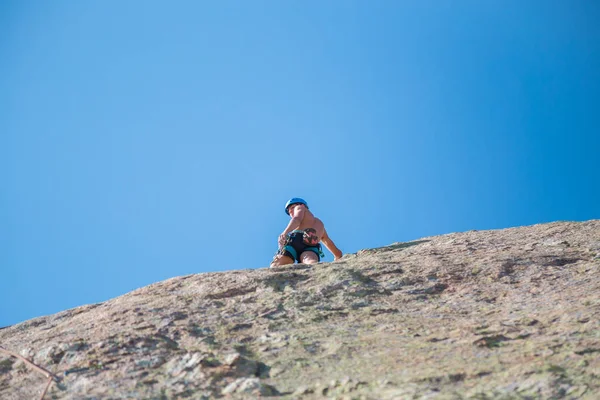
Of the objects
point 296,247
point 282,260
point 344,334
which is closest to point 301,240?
point 296,247

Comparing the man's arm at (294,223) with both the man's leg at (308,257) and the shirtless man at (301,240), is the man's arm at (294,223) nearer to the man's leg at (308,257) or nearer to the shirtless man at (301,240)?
the shirtless man at (301,240)

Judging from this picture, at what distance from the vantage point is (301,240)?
8.95 metres

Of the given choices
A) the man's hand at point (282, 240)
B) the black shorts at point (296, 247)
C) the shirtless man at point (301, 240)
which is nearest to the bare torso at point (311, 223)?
the shirtless man at point (301, 240)

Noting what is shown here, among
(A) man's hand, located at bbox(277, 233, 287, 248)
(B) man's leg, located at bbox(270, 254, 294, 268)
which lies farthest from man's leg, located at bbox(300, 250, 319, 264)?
(A) man's hand, located at bbox(277, 233, 287, 248)

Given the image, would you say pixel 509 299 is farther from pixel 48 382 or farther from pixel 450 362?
pixel 48 382

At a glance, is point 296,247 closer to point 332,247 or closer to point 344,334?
point 332,247

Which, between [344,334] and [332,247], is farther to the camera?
[332,247]

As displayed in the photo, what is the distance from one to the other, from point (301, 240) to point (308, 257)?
0.38m

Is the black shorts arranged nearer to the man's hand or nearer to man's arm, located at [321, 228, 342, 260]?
the man's hand

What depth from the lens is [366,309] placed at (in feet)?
16.5

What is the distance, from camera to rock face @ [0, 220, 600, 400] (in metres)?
3.49

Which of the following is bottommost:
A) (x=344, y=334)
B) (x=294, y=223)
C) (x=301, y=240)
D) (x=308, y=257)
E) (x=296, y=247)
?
(x=344, y=334)

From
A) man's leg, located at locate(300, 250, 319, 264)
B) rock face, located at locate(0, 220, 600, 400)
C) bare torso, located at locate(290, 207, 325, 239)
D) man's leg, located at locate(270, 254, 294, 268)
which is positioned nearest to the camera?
rock face, located at locate(0, 220, 600, 400)

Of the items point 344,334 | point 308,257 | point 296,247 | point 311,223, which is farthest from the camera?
point 311,223
